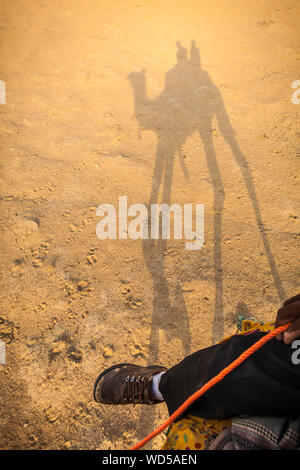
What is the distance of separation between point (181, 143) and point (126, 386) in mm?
3272

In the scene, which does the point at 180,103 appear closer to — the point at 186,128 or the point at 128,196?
the point at 186,128

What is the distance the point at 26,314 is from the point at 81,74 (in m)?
4.80

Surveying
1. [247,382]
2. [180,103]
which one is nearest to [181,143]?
[180,103]

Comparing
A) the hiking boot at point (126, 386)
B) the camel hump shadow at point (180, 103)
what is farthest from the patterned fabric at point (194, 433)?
the camel hump shadow at point (180, 103)

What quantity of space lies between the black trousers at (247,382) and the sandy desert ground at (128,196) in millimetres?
865

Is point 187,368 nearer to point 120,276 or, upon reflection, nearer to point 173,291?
point 173,291

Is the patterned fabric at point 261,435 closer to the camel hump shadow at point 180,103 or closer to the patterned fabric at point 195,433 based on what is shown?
the patterned fabric at point 195,433

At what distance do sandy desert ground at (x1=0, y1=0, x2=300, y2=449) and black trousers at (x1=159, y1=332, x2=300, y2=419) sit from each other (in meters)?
0.87

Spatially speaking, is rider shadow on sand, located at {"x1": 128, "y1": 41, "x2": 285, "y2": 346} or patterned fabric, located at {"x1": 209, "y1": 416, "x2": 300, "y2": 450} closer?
patterned fabric, located at {"x1": 209, "y1": 416, "x2": 300, "y2": 450}

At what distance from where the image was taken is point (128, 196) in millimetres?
3180

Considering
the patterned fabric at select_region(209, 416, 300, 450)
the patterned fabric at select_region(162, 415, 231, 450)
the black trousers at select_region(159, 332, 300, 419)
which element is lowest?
the patterned fabric at select_region(162, 415, 231, 450)

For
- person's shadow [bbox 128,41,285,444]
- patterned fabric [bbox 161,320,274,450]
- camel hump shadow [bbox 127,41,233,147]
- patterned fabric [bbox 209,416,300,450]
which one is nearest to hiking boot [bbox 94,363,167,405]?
person's shadow [bbox 128,41,285,444]

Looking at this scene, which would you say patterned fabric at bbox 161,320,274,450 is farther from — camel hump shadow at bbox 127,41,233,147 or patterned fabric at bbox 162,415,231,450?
camel hump shadow at bbox 127,41,233,147

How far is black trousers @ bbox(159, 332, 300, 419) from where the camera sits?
881mm
